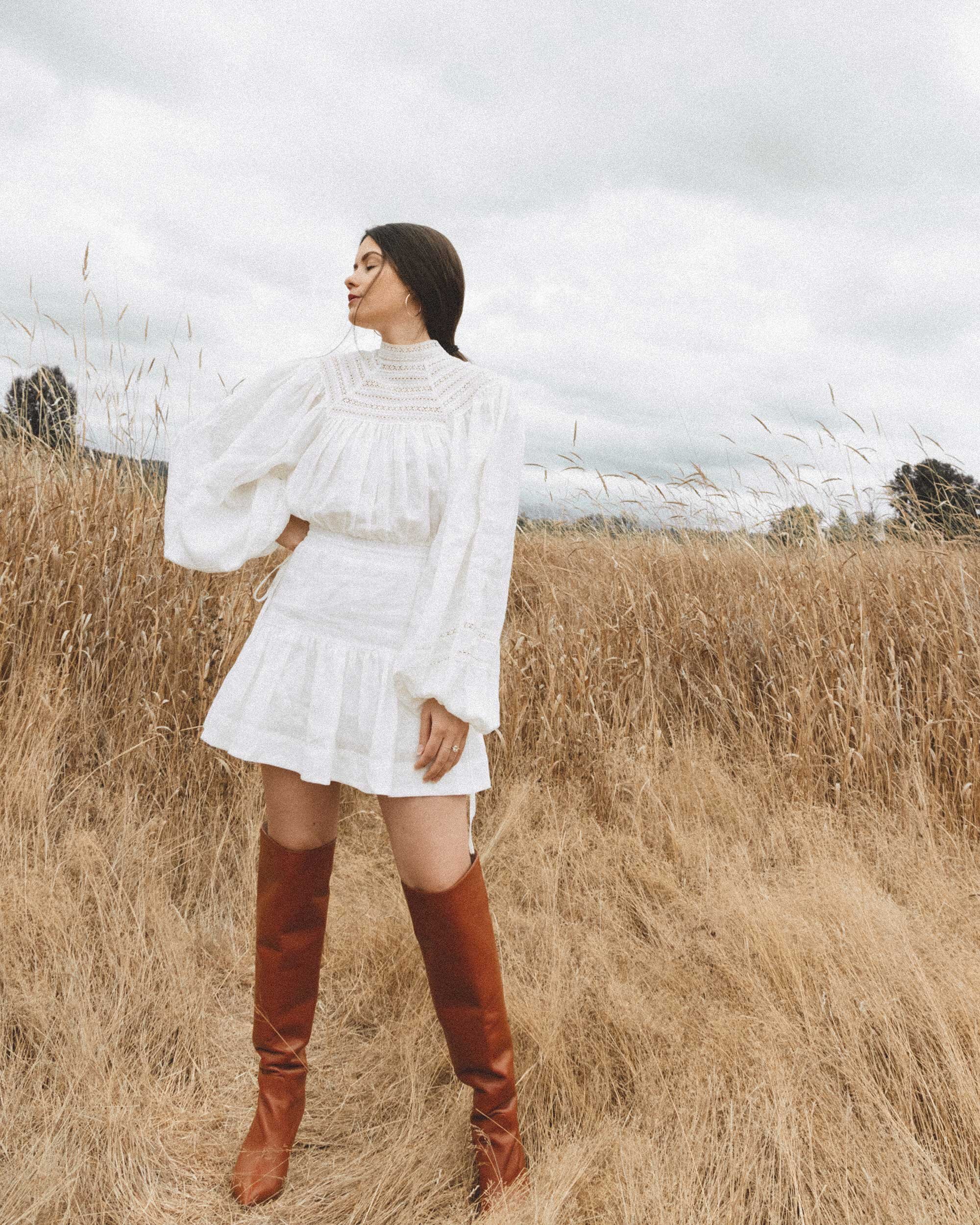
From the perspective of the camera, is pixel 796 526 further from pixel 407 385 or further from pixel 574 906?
pixel 407 385

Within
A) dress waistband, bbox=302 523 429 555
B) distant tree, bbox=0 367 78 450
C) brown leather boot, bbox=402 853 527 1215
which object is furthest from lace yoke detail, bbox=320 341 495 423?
distant tree, bbox=0 367 78 450

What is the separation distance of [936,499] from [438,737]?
3.60m

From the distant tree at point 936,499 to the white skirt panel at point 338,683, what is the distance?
10.6 ft

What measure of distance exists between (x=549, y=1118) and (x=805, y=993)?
63 centimetres

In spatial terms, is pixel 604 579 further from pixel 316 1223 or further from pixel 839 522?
pixel 316 1223

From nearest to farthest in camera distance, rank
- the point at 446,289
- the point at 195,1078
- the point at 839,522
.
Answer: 1. the point at 446,289
2. the point at 195,1078
3. the point at 839,522

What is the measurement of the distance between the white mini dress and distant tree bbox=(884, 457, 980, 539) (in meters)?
3.12

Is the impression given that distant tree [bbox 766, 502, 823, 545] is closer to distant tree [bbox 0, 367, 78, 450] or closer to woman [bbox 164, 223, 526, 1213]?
woman [bbox 164, 223, 526, 1213]

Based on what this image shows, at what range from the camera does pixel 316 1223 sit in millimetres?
1514

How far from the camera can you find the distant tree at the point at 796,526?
389 centimetres

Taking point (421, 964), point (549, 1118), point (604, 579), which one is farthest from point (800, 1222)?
point (604, 579)

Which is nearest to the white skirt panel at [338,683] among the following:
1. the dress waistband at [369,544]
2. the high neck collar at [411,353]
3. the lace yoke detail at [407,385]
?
the dress waistband at [369,544]

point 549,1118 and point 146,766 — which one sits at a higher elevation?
point 146,766

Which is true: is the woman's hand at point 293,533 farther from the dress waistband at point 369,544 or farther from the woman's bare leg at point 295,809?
the woman's bare leg at point 295,809
